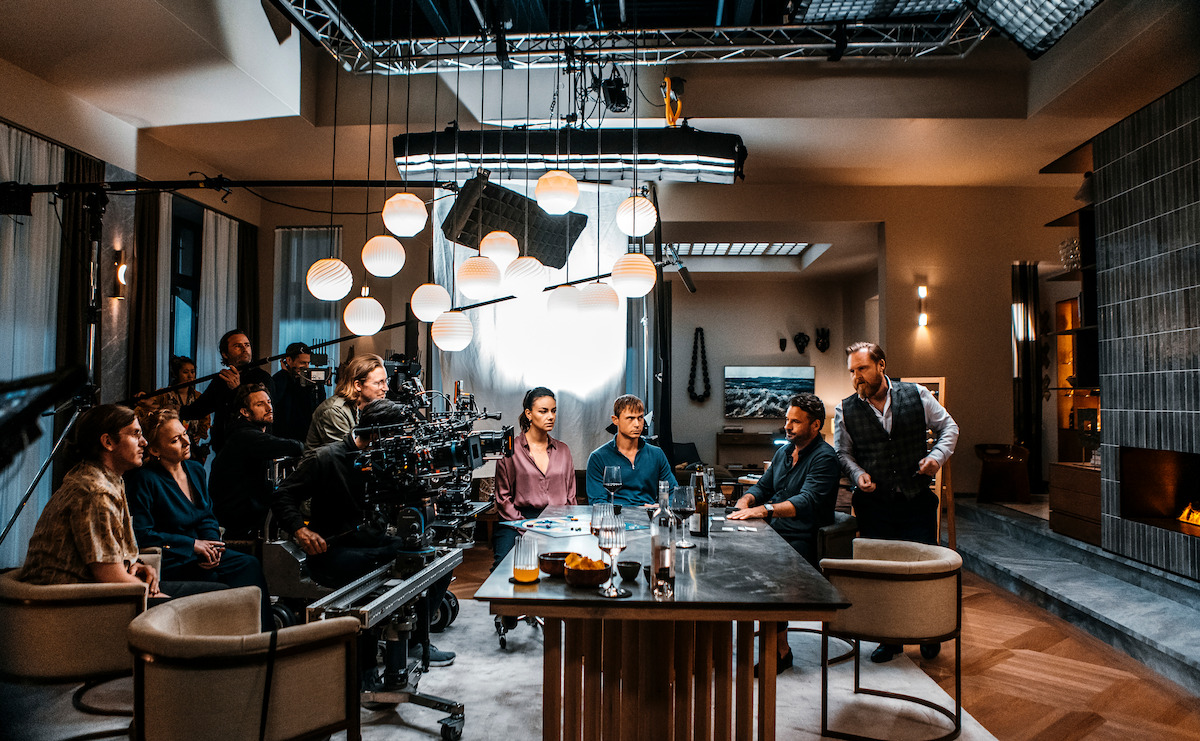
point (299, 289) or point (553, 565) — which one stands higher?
point (299, 289)

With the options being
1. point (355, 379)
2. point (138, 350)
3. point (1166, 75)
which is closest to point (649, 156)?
point (355, 379)

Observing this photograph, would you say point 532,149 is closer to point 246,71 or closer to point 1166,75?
point 246,71

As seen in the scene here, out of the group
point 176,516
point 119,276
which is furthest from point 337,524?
point 119,276

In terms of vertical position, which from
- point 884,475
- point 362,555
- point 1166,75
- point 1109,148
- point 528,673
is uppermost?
point 1166,75

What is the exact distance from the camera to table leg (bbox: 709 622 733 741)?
2.22m

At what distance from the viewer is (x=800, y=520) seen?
11.4ft

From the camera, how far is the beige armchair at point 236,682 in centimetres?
172

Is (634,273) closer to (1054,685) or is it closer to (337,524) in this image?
(337,524)

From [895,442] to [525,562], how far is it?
2.35 metres

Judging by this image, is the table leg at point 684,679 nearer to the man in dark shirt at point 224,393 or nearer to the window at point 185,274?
the man in dark shirt at point 224,393

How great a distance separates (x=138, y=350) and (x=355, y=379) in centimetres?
315

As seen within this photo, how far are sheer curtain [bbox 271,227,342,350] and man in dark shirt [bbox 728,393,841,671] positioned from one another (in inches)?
209

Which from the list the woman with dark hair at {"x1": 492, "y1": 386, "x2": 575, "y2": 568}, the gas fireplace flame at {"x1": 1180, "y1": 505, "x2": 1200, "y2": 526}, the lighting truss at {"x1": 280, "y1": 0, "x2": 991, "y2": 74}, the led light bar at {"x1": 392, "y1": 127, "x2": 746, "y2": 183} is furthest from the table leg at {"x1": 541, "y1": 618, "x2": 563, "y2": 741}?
the gas fireplace flame at {"x1": 1180, "y1": 505, "x2": 1200, "y2": 526}

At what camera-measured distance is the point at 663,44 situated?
17.7 ft
